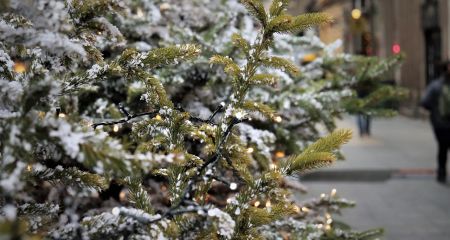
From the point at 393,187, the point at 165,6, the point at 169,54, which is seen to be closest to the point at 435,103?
→ the point at 393,187

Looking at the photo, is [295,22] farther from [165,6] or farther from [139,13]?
[165,6]

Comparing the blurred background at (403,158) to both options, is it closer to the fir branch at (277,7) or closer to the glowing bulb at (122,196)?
the fir branch at (277,7)

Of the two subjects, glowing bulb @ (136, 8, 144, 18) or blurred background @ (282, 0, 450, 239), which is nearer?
glowing bulb @ (136, 8, 144, 18)

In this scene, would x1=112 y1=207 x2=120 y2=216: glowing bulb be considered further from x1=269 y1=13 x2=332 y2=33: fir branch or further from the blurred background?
the blurred background

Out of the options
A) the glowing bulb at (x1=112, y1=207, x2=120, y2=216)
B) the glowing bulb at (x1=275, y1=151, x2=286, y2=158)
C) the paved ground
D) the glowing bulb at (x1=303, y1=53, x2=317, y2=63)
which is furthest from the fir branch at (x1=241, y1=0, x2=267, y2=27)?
the paved ground

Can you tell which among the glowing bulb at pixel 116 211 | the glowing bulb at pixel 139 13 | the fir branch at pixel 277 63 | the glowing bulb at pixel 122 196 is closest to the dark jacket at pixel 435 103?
the glowing bulb at pixel 139 13

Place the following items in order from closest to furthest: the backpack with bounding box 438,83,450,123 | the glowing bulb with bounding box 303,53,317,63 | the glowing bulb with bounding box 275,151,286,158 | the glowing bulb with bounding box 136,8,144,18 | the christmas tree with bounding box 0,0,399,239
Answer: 1. the christmas tree with bounding box 0,0,399,239
2. the glowing bulb with bounding box 136,8,144,18
3. the glowing bulb with bounding box 275,151,286,158
4. the glowing bulb with bounding box 303,53,317,63
5. the backpack with bounding box 438,83,450,123
